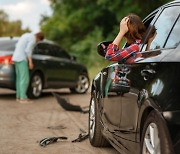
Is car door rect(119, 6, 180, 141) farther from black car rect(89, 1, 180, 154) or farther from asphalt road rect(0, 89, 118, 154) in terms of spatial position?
asphalt road rect(0, 89, 118, 154)

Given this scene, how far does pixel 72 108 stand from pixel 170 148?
7.38 metres

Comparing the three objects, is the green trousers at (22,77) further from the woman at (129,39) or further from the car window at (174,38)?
the car window at (174,38)

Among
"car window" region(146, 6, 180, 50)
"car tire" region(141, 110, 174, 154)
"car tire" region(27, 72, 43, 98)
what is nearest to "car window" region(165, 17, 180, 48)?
"car window" region(146, 6, 180, 50)

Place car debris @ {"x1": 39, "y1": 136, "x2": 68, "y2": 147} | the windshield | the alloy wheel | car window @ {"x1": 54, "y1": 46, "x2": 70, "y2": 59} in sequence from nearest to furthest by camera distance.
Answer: the alloy wheel → car debris @ {"x1": 39, "y1": 136, "x2": 68, "y2": 147} → the windshield → car window @ {"x1": 54, "y1": 46, "x2": 70, "y2": 59}

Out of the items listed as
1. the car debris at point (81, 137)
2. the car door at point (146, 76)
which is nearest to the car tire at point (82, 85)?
the car debris at point (81, 137)

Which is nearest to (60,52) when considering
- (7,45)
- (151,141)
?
(7,45)

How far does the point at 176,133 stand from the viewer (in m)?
3.59

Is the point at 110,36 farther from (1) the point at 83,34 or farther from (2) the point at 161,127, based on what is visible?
(2) the point at 161,127

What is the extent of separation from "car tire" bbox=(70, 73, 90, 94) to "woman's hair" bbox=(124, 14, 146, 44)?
10.6 metres

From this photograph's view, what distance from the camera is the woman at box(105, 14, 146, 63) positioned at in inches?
199

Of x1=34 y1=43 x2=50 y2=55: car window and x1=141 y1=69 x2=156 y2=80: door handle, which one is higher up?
x1=141 y1=69 x2=156 y2=80: door handle

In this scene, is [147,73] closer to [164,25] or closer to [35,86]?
[164,25]

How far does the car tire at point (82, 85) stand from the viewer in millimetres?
15914

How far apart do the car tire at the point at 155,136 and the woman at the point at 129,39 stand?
1.08 m
